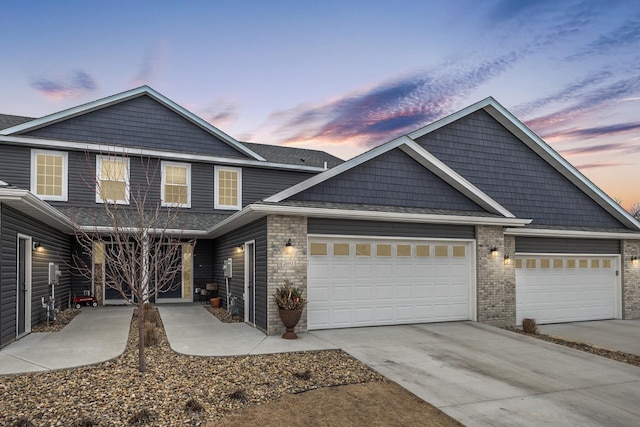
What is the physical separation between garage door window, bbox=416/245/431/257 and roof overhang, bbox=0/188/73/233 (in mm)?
8297

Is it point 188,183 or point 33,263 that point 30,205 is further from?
point 188,183

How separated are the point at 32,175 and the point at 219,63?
292 inches

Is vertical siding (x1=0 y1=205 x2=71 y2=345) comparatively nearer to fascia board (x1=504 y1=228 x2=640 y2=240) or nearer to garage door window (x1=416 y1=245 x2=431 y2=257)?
garage door window (x1=416 y1=245 x2=431 y2=257)

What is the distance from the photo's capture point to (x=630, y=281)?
14.9m

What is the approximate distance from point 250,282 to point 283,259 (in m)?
2.09

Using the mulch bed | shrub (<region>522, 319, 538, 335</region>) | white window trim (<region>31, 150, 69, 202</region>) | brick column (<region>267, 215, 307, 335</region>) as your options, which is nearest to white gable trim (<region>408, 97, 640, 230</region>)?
brick column (<region>267, 215, 307, 335</region>)

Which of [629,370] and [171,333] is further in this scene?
[171,333]

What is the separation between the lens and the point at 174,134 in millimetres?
16641

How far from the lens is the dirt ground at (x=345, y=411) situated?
5.15 m

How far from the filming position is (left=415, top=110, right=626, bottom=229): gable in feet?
45.3

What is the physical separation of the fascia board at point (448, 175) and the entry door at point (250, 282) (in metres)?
4.90

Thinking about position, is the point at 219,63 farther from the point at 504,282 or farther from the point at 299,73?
the point at 504,282

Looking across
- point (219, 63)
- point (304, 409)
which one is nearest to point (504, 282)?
point (304, 409)

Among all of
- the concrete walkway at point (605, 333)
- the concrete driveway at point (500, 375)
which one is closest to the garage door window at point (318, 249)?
the concrete driveway at point (500, 375)
